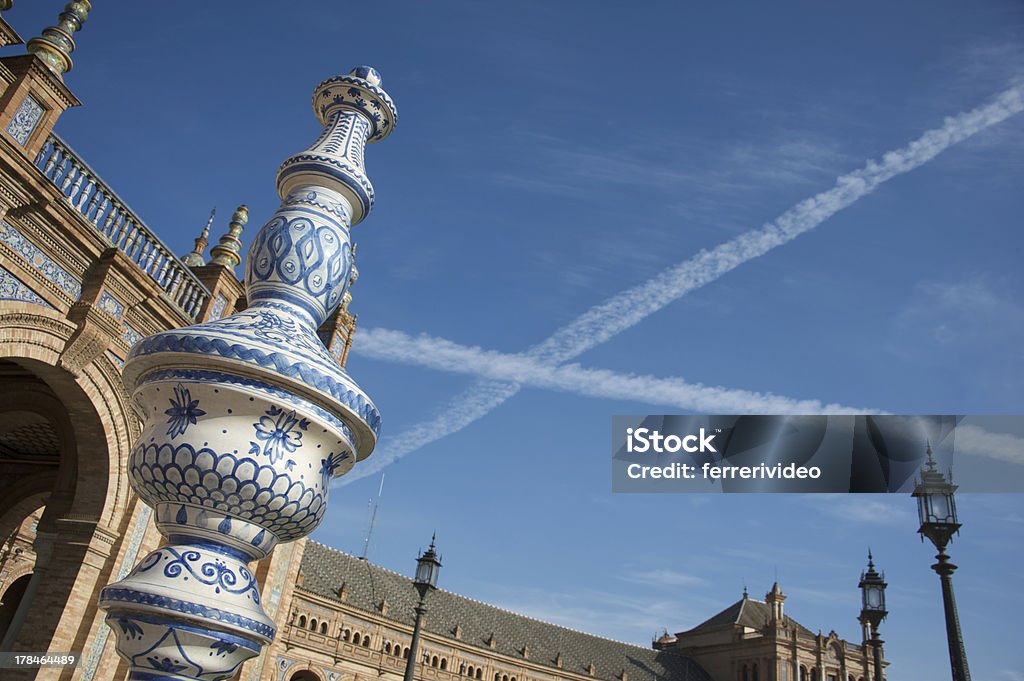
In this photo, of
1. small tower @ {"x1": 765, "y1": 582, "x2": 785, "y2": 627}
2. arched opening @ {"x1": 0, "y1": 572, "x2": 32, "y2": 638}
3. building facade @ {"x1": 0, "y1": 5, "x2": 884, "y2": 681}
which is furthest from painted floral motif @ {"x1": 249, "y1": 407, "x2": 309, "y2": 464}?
small tower @ {"x1": 765, "y1": 582, "x2": 785, "y2": 627}

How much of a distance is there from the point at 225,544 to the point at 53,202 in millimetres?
7309

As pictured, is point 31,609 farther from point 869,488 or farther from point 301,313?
point 869,488

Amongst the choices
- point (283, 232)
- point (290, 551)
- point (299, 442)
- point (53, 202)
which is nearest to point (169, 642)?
point (299, 442)

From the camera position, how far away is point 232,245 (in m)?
11.8

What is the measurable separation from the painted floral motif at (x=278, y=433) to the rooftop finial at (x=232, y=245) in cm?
975

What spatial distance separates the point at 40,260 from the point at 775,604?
54778 mm

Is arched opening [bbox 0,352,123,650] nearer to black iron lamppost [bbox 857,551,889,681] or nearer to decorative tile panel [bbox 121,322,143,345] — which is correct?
decorative tile panel [bbox 121,322,143,345]

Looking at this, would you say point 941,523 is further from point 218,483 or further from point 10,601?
point 10,601

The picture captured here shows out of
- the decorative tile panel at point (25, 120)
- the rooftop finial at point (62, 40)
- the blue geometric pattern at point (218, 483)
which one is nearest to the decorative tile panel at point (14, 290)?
the decorative tile panel at point (25, 120)

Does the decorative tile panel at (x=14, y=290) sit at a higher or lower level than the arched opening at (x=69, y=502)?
higher

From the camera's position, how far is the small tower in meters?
52.2

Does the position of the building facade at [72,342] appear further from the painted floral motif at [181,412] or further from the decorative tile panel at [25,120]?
the painted floral motif at [181,412]

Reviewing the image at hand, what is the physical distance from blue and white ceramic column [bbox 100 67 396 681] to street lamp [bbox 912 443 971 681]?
5.93 meters

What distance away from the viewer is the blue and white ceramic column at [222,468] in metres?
2.27
